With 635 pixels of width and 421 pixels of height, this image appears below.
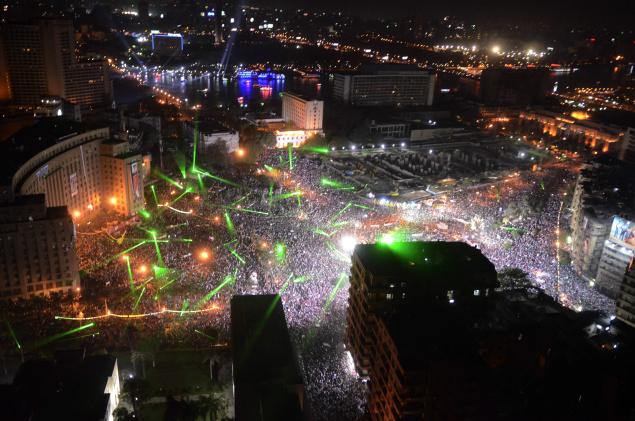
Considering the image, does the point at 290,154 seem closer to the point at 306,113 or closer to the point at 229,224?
the point at 306,113

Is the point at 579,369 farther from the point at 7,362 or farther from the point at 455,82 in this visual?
the point at 455,82

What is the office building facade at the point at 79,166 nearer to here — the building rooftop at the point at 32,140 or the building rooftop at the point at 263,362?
the building rooftop at the point at 32,140

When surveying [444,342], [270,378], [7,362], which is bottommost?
[7,362]

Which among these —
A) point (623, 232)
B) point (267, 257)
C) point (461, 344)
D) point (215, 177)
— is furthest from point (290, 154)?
point (461, 344)

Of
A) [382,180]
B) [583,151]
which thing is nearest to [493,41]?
[583,151]

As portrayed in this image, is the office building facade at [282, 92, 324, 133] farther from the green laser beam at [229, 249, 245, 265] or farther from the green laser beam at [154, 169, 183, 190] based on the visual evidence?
the green laser beam at [229, 249, 245, 265]
